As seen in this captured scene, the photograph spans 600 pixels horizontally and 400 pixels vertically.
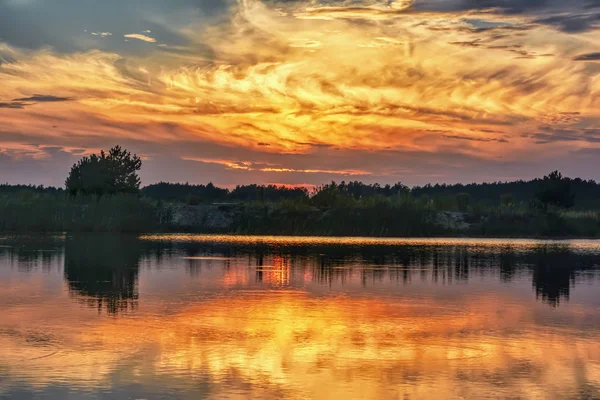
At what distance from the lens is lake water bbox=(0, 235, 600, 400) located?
11922mm

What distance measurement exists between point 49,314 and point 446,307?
32.0ft

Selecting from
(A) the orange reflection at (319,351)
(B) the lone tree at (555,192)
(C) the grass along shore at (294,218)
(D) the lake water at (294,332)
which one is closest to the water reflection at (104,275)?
(D) the lake water at (294,332)

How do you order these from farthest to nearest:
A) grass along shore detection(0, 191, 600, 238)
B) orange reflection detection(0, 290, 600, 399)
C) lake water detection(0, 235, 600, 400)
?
grass along shore detection(0, 191, 600, 238) < orange reflection detection(0, 290, 600, 399) < lake water detection(0, 235, 600, 400)

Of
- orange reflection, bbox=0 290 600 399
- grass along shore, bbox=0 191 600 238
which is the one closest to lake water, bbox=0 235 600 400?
orange reflection, bbox=0 290 600 399

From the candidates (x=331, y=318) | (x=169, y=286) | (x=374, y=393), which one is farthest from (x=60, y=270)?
(x=374, y=393)

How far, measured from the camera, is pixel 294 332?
1656 centimetres

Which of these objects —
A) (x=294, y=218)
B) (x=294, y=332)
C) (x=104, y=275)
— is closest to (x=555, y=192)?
(x=294, y=218)

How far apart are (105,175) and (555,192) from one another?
4673 centimetres

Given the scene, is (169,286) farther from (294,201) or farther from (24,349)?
(294,201)

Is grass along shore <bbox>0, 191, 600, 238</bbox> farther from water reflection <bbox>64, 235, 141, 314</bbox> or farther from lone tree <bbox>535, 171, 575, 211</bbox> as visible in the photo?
water reflection <bbox>64, 235, 141, 314</bbox>

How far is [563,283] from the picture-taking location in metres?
27.6

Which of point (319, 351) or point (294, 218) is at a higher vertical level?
point (294, 218)

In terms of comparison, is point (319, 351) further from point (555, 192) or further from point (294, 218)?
point (555, 192)

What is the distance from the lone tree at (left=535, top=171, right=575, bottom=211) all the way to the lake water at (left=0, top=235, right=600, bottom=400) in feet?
183
